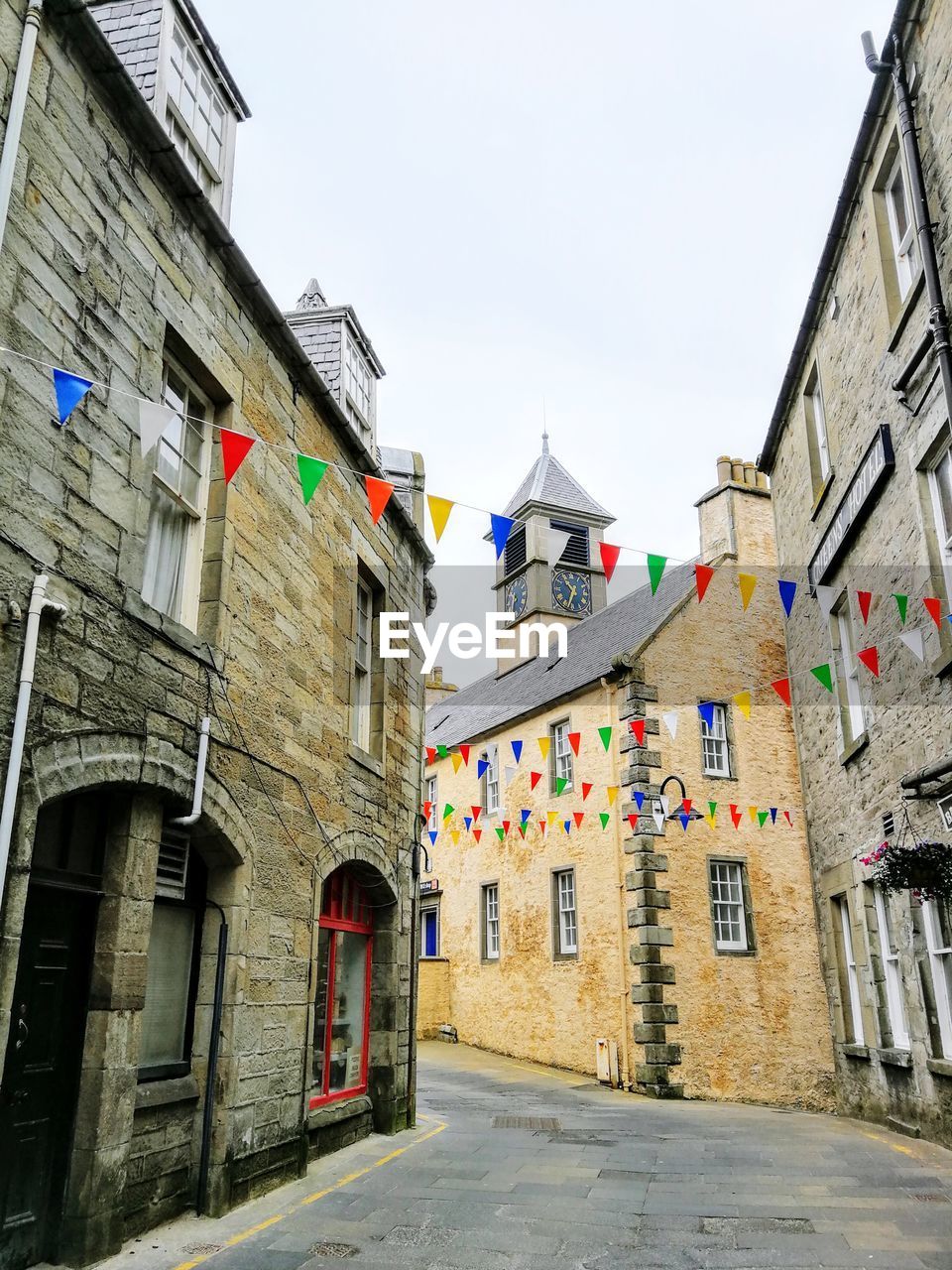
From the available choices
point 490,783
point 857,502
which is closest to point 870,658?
point 857,502

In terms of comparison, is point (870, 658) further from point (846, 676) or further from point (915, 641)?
point (846, 676)

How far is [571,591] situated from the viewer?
94.1 feet

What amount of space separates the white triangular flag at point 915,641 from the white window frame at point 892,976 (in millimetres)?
2631

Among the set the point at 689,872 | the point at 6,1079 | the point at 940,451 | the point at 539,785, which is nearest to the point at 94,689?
the point at 6,1079

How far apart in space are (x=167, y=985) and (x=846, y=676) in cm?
808

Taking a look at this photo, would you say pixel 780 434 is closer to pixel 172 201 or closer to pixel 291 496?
pixel 291 496

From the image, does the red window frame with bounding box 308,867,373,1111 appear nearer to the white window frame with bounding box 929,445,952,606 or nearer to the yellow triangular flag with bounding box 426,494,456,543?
the yellow triangular flag with bounding box 426,494,456,543

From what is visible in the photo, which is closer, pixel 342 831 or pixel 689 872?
pixel 342 831

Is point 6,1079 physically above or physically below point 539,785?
below

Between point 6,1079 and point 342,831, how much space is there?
3915 millimetres

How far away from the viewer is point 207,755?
19.9 ft

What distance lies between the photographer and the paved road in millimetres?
5289

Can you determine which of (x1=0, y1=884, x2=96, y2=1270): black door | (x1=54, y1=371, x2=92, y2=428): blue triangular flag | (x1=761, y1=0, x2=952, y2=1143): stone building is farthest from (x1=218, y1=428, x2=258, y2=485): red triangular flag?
(x1=761, y1=0, x2=952, y2=1143): stone building

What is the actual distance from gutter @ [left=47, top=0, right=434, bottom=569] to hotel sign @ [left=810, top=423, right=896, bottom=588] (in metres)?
4.69
